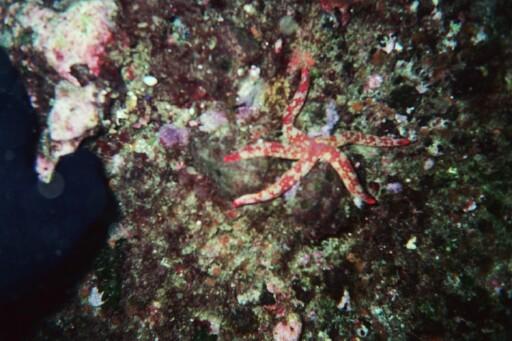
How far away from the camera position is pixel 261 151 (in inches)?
159

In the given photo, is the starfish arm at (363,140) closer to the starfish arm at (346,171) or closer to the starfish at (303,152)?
the starfish at (303,152)

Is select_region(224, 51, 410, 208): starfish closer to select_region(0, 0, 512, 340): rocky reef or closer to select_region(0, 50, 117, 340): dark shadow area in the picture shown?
select_region(0, 0, 512, 340): rocky reef

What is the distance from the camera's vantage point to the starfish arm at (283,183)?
4.14m

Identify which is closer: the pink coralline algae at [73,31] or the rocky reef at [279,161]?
the pink coralline algae at [73,31]

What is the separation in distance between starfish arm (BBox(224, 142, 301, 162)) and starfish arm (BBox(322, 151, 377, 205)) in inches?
17.6

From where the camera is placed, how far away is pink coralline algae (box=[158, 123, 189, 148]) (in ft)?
14.5

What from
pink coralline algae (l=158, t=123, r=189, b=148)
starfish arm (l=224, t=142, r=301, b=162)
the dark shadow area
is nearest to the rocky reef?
pink coralline algae (l=158, t=123, r=189, b=148)

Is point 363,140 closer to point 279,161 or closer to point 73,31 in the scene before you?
point 279,161

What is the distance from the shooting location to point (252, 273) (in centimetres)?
455

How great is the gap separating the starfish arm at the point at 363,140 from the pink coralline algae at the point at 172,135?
185cm

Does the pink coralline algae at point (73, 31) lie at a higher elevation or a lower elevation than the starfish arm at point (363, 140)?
higher

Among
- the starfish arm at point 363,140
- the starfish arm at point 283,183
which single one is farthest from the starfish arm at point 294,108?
the starfish arm at point 363,140

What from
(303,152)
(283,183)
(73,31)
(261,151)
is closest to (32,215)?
(73,31)

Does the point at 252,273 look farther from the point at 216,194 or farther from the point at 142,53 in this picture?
the point at 142,53
